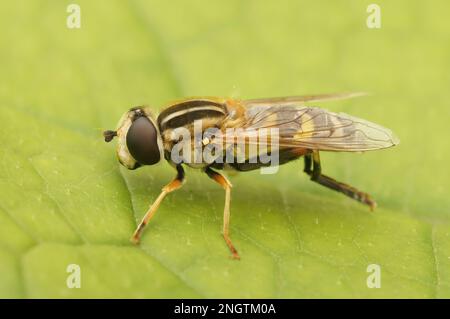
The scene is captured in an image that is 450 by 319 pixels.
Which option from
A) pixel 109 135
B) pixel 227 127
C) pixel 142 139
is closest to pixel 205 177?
pixel 227 127

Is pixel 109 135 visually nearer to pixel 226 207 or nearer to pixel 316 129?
pixel 226 207

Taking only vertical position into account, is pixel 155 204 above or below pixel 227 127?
below

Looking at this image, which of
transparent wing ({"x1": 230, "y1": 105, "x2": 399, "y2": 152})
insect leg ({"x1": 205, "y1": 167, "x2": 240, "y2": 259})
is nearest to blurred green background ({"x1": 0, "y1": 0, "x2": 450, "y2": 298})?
insect leg ({"x1": 205, "y1": 167, "x2": 240, "y2": 259})

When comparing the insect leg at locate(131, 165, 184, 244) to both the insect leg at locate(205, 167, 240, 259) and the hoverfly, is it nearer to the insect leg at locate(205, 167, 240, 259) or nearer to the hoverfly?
the hoverfly

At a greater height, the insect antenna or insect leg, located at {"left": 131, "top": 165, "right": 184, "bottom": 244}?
the insect antenna

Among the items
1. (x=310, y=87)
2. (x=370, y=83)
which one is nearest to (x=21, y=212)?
(x=310, y=87)

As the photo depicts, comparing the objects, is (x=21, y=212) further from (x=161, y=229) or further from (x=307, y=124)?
(x=307, y=124)
